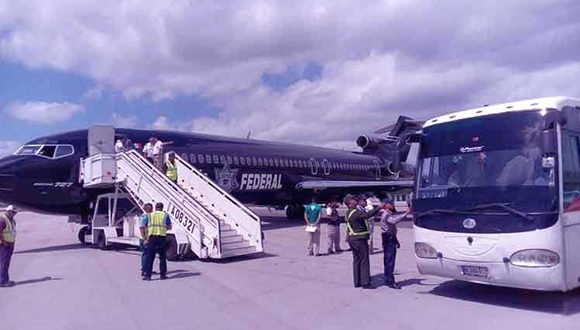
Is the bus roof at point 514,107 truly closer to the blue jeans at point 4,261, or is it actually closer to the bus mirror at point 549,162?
the bus mirror at point 549,162

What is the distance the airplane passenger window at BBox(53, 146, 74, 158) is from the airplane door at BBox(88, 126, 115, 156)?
649 mm

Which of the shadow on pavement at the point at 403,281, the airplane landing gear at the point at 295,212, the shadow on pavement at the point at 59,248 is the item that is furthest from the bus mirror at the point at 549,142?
the airplane landing gear at the point at 295,212

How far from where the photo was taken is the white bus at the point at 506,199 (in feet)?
25.3

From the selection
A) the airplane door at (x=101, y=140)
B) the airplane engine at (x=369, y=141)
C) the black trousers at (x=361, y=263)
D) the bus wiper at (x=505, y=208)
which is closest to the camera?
the bus wiper at (x=505, y=208)

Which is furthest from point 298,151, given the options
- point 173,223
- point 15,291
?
point 15,291

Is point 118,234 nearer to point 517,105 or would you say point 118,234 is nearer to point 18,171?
point 18,171

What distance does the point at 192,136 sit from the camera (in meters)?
23.0

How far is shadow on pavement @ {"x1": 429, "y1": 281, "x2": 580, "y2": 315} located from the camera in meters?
8.20

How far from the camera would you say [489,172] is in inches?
334

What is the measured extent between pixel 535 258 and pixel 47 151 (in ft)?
50.2

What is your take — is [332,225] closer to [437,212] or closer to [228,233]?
[228,233]

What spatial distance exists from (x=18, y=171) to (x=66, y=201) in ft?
5.82

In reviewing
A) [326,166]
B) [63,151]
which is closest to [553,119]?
[63,151]

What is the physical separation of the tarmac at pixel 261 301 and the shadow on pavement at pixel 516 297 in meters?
0.02
